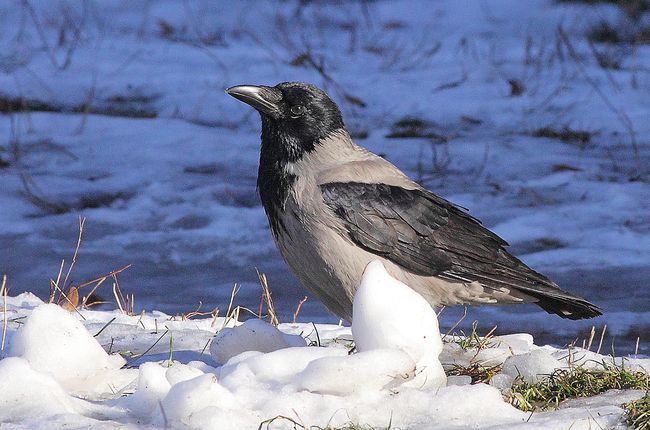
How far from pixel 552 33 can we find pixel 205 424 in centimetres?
1152

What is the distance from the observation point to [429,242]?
17.6 feet

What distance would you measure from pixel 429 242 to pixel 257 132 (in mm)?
6090

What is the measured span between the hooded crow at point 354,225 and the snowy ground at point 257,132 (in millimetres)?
971

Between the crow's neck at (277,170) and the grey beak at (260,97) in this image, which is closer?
the crow's neck at (277,170)

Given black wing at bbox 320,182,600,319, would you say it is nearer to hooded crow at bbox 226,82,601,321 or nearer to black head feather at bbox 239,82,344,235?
hooded crow at bbox 226,82,601,321

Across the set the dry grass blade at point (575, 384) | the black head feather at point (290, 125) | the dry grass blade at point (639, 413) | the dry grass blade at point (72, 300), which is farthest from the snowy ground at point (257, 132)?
the dry grass blade at point (639, 413)

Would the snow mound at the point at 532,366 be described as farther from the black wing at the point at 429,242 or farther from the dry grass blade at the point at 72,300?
the dry grass blade at the point at 72,300

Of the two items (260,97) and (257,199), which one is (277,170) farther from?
(257,199)

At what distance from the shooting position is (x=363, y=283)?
3.89m

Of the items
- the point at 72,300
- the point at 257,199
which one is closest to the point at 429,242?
the point at 72,300

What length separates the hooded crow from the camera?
506cm

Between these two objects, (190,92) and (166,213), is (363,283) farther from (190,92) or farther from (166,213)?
(190,92)

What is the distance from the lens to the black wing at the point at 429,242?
523 cm

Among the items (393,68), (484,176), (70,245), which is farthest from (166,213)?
(393,68)
